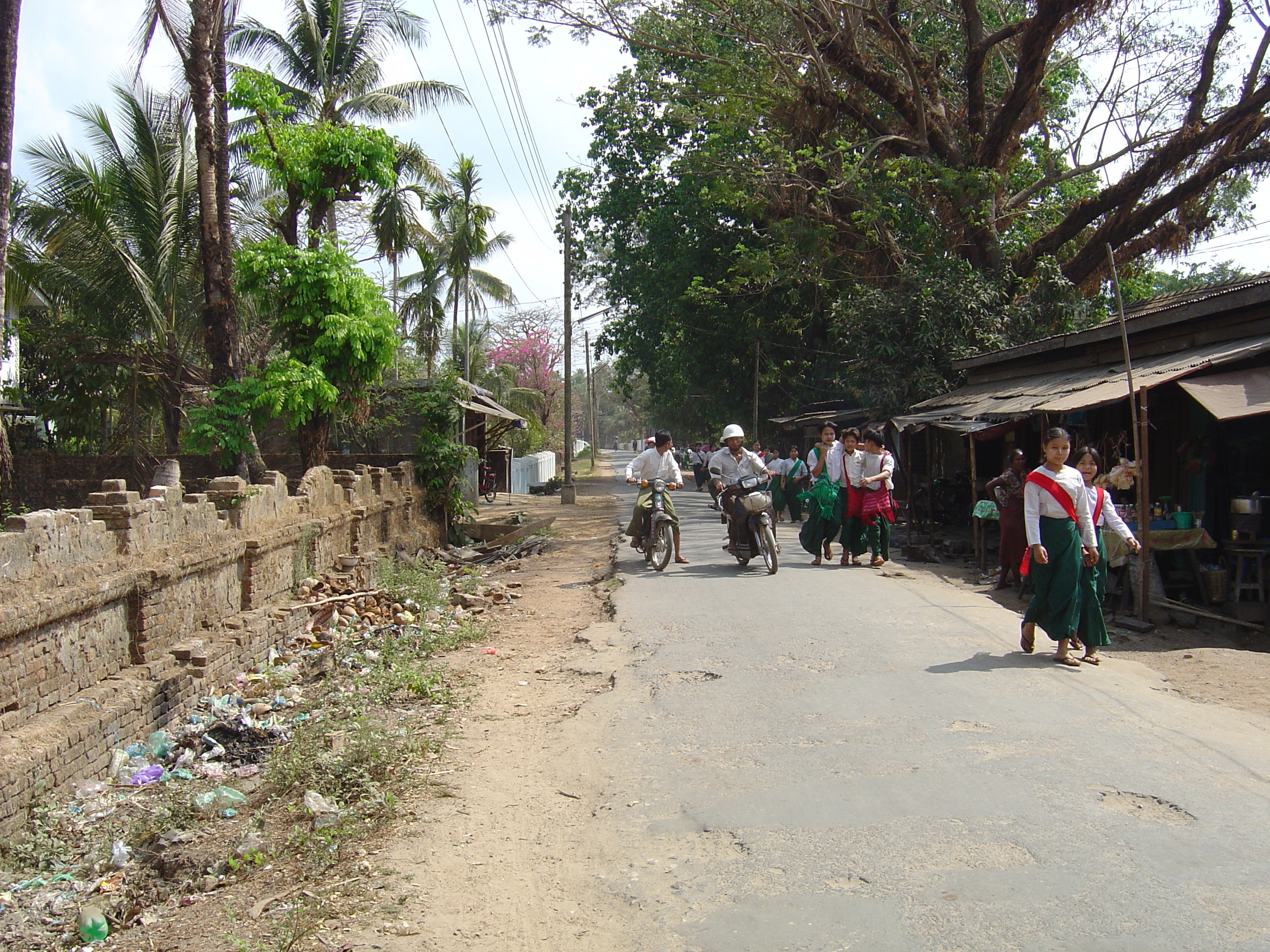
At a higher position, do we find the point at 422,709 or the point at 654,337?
the point at 654,337

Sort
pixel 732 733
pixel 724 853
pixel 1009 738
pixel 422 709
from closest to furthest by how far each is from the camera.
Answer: pixel 724 853 → pixel 1009 738 → pixel 732 733 → pixel 422 709

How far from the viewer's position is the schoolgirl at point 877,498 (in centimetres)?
1086

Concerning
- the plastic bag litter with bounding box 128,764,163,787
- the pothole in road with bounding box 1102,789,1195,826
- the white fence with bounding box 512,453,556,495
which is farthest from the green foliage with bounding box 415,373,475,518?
the white fence with bounding box 512,453,556,495

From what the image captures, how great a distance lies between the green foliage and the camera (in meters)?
16.3

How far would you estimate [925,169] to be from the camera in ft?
59.9

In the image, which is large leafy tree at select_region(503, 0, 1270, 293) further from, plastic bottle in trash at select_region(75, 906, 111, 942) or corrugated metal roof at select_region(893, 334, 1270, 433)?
plastic bottle in trash at select_region(75, 906, 111, 942)

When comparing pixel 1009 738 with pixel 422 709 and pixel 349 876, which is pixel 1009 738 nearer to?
pixel 349 876

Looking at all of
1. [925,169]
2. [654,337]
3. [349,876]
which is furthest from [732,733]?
[654,337]

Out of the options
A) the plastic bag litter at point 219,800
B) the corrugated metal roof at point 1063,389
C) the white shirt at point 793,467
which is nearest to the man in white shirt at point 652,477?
the corrugated metal roof at point 1063,389

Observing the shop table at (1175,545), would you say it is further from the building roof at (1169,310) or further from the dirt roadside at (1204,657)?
the building roof at (1169,310)

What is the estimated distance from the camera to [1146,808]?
4016 mm

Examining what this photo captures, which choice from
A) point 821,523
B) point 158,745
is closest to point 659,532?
point 821,523

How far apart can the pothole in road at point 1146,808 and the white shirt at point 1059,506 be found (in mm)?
2562

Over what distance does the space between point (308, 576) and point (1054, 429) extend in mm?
7237
